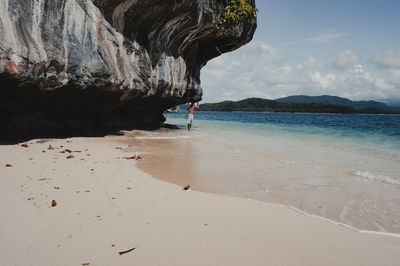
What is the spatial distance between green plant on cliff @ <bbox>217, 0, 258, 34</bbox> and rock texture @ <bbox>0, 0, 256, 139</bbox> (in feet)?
1.68

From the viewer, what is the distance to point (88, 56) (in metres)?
8.11

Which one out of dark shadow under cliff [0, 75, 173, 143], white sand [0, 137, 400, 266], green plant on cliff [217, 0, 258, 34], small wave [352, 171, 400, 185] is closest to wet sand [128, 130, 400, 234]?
small wave [352, 171, 400, 185]

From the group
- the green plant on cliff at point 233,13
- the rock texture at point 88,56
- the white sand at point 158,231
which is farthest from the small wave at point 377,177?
the green plant on cliff at point 233,13

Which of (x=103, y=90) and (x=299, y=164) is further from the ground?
(x=103, y=90)

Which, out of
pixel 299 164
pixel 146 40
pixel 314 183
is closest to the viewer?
pixel 314 183

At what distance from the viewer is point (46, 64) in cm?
688

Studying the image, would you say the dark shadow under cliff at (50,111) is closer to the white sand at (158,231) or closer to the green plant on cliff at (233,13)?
the white sand at (158,231)

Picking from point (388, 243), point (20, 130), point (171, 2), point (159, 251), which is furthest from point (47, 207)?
point (171, 2)

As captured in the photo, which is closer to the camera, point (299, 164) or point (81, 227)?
point (81, 227)

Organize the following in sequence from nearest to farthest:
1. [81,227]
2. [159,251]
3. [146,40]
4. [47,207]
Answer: [159,251] < [81,227] < [47,207] < [146,40]

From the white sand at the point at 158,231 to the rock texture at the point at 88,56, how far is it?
3.70m

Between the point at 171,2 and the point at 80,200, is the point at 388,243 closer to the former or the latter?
the point at 80,200

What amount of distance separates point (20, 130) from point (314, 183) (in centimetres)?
943

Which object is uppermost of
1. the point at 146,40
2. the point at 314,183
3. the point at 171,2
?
the point at 171,2
